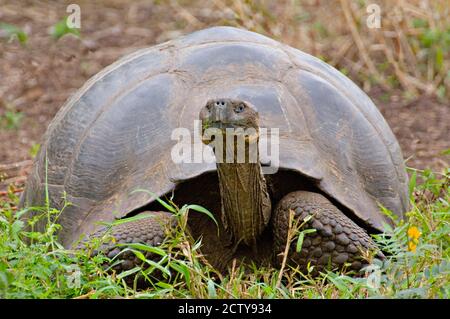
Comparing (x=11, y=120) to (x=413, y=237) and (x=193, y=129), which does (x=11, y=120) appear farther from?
(x=413, y=237)

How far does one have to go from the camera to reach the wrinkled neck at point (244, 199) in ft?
11.5

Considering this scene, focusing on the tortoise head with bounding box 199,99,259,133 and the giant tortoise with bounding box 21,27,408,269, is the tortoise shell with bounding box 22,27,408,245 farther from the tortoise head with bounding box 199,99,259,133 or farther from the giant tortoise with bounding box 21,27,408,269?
the tortoise head with bounding box 199,99,259,133

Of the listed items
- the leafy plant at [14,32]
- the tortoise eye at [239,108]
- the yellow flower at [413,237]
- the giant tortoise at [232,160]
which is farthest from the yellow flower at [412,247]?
the leafy plant at [14,32]

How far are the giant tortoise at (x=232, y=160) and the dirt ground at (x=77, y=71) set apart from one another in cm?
163

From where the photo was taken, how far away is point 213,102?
3219mm

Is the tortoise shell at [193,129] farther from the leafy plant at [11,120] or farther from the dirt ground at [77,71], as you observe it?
the leafy plant at [11,120]

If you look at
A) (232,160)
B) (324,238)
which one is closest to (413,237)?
(324,238)

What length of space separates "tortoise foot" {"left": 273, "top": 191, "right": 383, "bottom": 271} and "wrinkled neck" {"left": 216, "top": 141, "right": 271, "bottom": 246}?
90 mm

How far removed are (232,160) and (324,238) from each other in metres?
0.54

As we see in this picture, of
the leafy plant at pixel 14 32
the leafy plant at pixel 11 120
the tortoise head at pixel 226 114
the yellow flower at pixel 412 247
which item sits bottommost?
the yellow flower at pixel 412 247

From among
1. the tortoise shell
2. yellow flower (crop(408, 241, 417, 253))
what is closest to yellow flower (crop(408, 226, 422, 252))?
yellow flower (crop(408, 241, 417, 253))

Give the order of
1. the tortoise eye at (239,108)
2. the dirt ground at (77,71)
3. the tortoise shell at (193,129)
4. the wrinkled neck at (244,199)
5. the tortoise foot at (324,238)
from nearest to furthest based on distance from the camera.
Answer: the tortoise eye at (239,108)
the wrinkled neck at (244,199)
the tortoise foot at (324,238)
the tortoise shell at (193,129)
the dirt ground at (77,71)

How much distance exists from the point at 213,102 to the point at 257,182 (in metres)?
0.48
